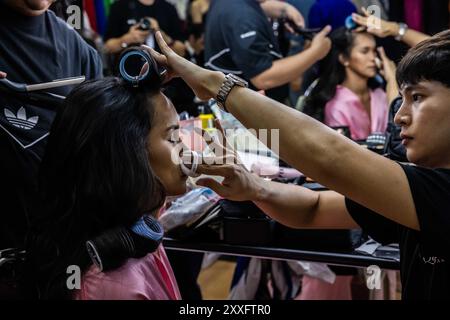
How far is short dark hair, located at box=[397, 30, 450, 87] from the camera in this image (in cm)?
105

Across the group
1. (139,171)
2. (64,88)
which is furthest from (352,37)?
(139,171)

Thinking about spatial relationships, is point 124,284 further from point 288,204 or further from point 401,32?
point 401,32

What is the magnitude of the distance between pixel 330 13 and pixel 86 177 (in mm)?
1837

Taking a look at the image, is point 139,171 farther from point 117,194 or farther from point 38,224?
point 38,224

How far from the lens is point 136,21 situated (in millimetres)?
2949

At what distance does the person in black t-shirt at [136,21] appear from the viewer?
9.62 feet

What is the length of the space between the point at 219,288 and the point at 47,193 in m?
2.04

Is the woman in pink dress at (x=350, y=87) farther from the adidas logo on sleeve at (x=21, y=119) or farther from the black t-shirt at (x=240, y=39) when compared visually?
the adidas logo on sleeve at (x=21, y=119)

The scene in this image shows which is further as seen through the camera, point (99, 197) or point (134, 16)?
point (134, 16)

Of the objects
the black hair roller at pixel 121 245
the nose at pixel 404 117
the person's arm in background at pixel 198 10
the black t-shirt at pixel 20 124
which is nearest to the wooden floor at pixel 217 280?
the person's arm in background at pixel 198 10

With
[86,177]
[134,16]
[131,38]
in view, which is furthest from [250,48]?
[86,177]

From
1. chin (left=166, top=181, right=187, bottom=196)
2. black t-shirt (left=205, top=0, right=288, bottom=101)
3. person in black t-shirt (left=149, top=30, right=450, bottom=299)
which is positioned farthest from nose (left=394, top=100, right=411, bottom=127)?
black t-shirt (left=205, top=0, right=288, bottom=101)

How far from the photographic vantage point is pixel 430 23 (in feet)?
9.49

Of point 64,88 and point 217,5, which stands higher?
point 217,5
